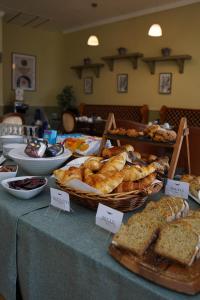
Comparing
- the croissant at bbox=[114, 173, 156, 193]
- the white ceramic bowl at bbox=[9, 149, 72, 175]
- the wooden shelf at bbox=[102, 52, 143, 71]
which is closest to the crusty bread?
the croissant at bbox=[114, 173, 156, 193]

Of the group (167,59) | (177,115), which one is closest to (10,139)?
(177,115)

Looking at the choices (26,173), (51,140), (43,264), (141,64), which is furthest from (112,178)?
(141,64)

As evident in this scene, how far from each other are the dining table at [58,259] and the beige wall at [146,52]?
4573 mm

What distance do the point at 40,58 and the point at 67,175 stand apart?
7.03 m

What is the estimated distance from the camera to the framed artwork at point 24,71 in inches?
284

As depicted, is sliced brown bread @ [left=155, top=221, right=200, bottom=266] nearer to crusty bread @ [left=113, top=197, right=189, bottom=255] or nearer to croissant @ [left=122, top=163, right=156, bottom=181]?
crusty bread @ [left=113, top=197, right=189, bottom=255]

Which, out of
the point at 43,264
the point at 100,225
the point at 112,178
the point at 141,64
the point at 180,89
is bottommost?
the point at 43,264

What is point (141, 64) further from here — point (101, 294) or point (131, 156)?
point (101, 294)

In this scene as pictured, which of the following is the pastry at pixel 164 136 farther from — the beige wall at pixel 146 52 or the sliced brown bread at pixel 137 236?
the beige wall at pixel 146 52

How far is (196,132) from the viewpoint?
1913 mm

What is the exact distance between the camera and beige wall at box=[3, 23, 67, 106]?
23.2ft

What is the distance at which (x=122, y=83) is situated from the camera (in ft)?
21.2

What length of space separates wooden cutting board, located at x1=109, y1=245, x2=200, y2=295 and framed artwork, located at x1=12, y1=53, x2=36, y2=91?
7.03 metres

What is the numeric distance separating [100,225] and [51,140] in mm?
979
